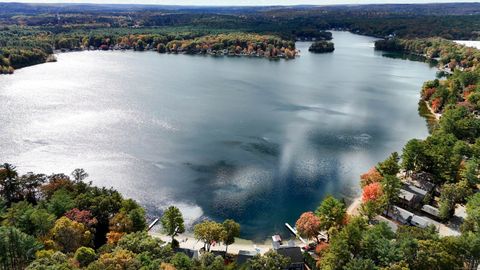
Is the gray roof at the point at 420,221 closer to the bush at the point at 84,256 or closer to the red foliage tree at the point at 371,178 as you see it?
the red foliage tree at the point at 371,178

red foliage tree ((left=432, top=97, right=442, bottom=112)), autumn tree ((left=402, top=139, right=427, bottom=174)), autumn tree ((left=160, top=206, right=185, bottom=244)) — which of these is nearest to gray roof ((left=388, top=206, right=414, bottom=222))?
autumn tree ((left=402, top=139, right=427, bottom=174))

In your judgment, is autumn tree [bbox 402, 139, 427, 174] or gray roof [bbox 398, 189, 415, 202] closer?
gray roof [bbox 398, 189, 415, 202]

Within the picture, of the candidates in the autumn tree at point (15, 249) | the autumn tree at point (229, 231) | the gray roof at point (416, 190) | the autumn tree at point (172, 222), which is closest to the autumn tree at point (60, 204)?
the autumn tree at point (15, 249)

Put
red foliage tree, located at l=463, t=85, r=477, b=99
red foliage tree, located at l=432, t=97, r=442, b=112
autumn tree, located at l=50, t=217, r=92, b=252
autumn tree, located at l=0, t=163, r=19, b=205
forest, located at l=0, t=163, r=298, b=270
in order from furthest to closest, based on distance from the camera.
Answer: red foliage tree, located at l=463, t=85, r=477, b=99 → red foliage tree, located at l=432, t=97, r=442, b=112 → autumn tree, located at l=0, t=163, r=19, b=205 → autumn tree, located at l=50, t=217, r=92, b=252 → forest, located at l=0, t=163, r=298, b=270

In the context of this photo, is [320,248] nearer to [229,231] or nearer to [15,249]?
[229,231]

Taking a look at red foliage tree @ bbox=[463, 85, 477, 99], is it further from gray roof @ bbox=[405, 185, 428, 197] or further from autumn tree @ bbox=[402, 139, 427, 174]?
gray roof @ bbox=[405, 185, 428, 197]
